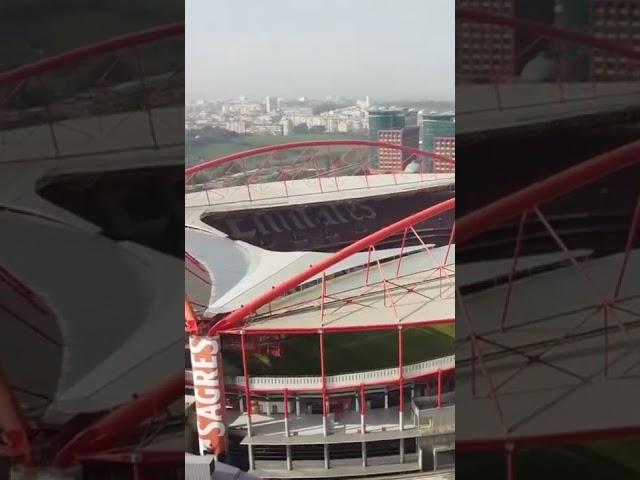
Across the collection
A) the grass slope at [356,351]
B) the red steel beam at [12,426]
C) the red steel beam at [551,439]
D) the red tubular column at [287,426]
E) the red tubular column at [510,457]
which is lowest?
the red tubular column at [287,426]

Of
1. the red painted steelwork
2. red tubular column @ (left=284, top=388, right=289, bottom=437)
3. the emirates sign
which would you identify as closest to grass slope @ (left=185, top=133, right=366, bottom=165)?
the red painted steelwork

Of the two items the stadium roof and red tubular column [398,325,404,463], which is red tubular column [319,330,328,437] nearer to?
red tubular column [398,325,404,463]

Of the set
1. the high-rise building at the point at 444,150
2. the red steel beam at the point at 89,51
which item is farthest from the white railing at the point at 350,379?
the red steel beam at the point at 89,51

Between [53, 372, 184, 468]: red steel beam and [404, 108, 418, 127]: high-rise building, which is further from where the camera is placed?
[404, 108, 418, 127]: high-rise building

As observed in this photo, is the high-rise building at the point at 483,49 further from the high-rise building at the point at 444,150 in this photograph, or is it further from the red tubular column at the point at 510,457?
the high-rise building at the point at 444,150

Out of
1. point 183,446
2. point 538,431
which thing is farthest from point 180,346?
point 538,431
